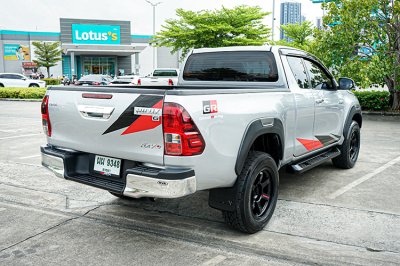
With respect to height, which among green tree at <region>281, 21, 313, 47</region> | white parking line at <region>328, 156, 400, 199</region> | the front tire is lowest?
white parking line at <region>328, 156, 400, 199</region>

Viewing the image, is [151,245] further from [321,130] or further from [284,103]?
[321,130]

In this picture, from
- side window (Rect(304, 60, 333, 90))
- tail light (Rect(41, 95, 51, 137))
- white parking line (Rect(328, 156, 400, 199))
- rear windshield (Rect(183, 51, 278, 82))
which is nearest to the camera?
tail light (Rect(41, 95, 51, 137))

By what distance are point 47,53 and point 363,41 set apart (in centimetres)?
4812

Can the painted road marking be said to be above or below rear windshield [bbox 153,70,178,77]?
below

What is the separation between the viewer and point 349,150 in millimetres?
6699

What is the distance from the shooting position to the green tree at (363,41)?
13109 millimetres

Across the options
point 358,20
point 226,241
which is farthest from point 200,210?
point 358,20

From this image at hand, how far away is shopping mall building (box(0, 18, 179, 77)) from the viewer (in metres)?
52.1

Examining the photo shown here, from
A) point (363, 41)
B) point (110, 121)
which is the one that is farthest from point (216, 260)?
point (363, 41)

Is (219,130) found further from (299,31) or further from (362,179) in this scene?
(299,31)

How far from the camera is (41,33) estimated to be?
59.8 meters

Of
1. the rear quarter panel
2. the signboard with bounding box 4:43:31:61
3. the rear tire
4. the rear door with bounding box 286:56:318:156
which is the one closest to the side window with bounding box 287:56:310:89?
the rear door with bounding box 286:56:318:156

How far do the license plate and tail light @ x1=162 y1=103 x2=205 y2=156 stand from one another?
0.63 metres

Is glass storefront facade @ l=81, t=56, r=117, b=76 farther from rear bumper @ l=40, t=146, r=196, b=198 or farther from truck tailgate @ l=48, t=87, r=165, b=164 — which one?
rear bumper @ l=40, t=146, r=196, b=198
